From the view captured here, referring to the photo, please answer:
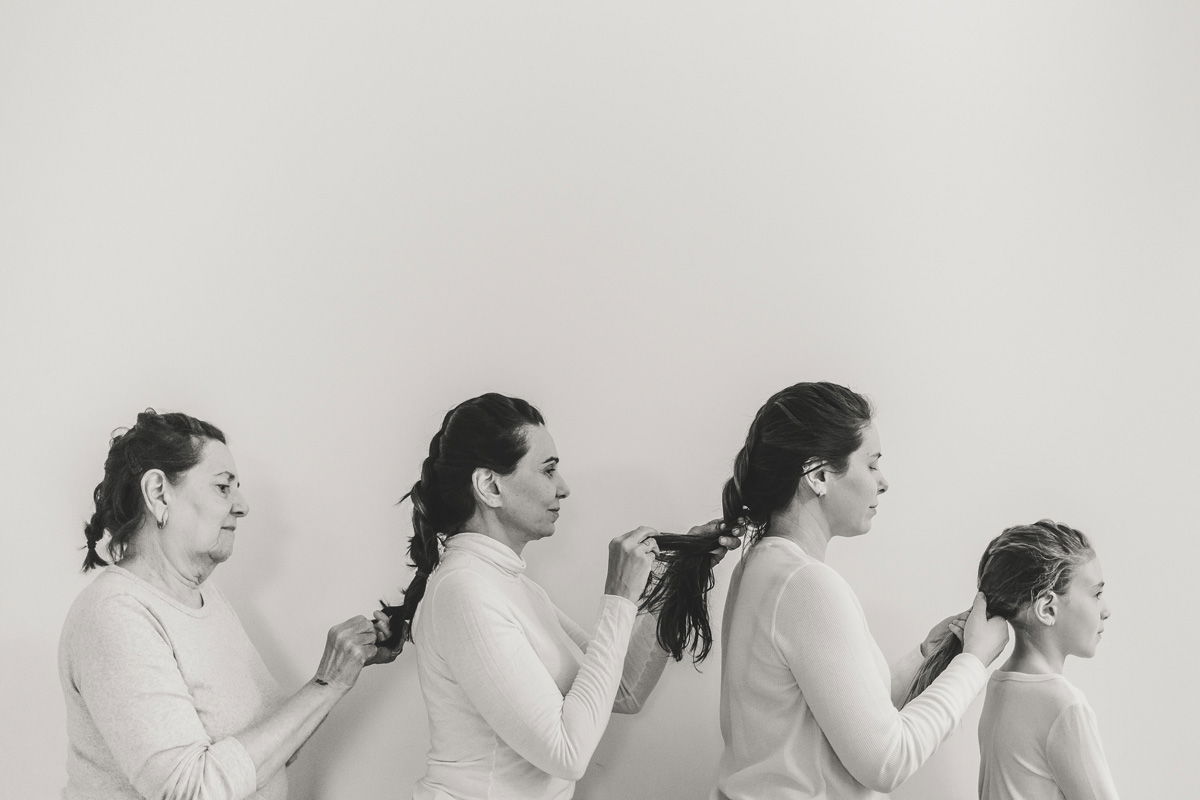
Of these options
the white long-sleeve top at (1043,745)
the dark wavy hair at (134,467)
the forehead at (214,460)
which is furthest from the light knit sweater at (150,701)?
the white long-sleeve top at (1043,745)

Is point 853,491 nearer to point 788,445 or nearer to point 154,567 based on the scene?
point 788,445

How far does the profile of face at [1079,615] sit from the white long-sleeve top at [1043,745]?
76 mm

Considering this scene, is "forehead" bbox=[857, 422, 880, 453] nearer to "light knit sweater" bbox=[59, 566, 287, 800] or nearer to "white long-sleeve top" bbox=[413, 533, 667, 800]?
"white long-sleeve top" bbox=[413, 533, 667, 800]

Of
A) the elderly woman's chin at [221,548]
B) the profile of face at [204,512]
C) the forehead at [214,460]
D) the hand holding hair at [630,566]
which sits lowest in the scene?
the hand holding hair at [630,566]

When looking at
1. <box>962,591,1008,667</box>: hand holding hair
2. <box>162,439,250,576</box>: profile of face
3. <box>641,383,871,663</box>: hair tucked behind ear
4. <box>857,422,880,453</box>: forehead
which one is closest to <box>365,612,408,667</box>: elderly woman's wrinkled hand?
<box>162,439,250,576</box>: profile of face

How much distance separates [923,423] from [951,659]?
0.56 metres

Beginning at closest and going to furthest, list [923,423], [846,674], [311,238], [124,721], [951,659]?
[846,674], [124,721], [951,659], [923,423], [311,238]

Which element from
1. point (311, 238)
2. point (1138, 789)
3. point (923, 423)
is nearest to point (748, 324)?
point (923, 423)

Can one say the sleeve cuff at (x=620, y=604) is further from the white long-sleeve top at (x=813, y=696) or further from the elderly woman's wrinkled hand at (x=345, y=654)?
the elderly woman's wrinkled hand at (x=345, y=654)

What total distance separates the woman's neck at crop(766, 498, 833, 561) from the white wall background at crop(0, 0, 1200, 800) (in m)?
0.51

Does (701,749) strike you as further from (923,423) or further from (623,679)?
(923,423)

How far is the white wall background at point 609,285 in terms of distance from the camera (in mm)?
2438

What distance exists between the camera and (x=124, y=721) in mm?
1891

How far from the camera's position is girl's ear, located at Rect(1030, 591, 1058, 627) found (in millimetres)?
2068
